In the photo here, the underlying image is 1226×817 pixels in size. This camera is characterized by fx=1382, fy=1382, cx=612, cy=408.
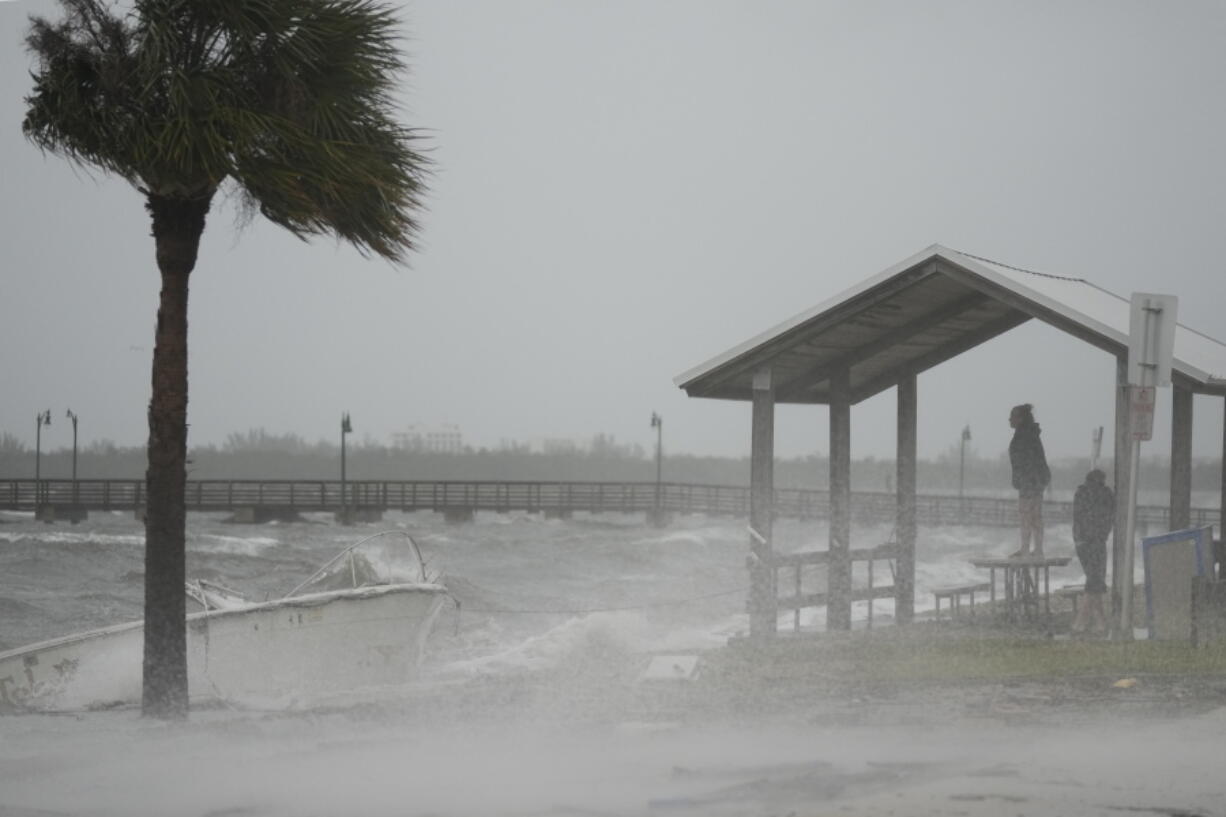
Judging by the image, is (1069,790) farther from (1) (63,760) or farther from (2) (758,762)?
(1) (63,760)

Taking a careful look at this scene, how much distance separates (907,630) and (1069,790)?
6.99 meters

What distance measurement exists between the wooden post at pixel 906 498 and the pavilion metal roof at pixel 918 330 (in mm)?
293

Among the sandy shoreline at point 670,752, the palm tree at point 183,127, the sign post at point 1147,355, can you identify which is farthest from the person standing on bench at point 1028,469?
the palm tree at point 183,127

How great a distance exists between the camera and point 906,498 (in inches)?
579

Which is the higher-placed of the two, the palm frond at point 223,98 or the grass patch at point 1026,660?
the palm frond at point 223,98

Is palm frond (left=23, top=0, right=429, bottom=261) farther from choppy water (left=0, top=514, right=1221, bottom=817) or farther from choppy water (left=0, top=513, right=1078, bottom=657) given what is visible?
choppy water (left=0, top=513, right=1078, bottom=657)

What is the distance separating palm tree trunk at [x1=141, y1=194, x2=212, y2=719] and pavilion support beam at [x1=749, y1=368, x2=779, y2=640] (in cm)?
541

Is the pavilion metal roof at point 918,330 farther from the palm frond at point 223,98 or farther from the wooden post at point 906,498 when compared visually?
the palm frond at point 223,98

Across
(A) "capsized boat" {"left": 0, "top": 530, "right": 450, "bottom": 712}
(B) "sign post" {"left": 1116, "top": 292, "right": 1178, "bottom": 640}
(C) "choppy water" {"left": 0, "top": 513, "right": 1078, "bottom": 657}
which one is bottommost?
(C) "choppy water" {"left": 0, "top": 513, "right": 1078, "bottom": 657}

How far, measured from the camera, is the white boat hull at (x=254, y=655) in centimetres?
1413

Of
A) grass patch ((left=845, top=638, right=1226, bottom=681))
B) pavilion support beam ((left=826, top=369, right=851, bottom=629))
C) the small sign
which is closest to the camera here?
grass patch ((left=845, top=638, right=1226, bottom=681))

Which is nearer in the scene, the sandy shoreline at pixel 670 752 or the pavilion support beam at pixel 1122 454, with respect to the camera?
the sandy shoreline at pixel 670 752

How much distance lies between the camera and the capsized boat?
1415cm

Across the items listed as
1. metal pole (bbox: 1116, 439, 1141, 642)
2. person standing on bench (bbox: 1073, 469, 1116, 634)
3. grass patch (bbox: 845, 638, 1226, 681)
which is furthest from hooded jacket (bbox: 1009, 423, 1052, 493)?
grass patch (bbox: 845, 638, 1226, 681)
